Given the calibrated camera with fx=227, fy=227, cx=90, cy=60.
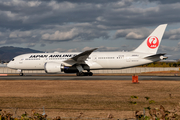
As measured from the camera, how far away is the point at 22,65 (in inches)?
1505

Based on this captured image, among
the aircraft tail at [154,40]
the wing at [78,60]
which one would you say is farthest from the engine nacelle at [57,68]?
the aircraft tail at [154,40]

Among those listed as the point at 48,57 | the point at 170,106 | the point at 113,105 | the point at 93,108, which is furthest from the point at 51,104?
the point at 48,57

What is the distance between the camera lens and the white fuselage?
3444 cm

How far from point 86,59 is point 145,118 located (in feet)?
98.7

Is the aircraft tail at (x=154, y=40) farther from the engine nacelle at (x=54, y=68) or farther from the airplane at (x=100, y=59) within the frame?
the engine nacelle at (x=54, y=68)

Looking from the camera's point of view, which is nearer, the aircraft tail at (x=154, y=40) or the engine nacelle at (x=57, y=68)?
the engine nacelle at (x=57, y=68)

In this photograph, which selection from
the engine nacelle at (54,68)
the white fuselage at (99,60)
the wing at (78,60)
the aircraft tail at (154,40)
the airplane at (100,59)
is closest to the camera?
the engine nacelle at (54,68)

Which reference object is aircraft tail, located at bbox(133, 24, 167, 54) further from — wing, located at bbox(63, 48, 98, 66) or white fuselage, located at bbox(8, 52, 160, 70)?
wing, located at bbox(63, 48, 98, 66)

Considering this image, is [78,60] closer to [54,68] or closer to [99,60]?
[99,60]

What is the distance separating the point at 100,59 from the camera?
35250mm

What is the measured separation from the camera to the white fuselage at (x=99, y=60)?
3444 cm

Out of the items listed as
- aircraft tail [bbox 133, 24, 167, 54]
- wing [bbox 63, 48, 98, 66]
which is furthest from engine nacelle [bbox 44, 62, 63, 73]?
aircraft tail [bbox 133, 24, 167, 54]

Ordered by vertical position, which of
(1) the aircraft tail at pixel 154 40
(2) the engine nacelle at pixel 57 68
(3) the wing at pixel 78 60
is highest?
(1) the aircraft tail at pixel 154 40

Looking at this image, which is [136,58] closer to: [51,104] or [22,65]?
[22,65]
